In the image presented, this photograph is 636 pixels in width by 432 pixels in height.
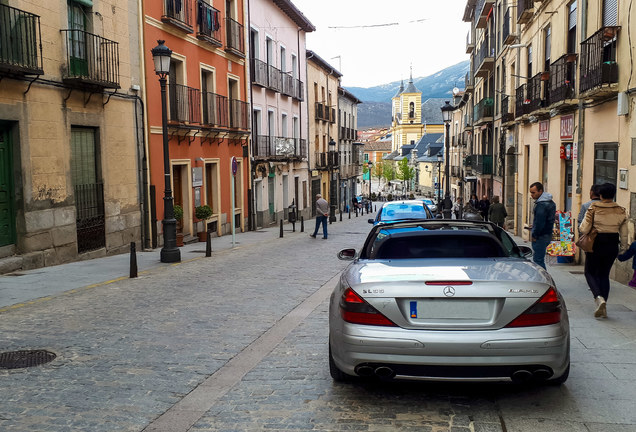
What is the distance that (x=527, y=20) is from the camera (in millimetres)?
19797

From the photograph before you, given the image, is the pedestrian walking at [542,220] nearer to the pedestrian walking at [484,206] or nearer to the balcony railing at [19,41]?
the balcony railing at [19,41]

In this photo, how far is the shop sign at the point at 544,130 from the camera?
16.8 meters

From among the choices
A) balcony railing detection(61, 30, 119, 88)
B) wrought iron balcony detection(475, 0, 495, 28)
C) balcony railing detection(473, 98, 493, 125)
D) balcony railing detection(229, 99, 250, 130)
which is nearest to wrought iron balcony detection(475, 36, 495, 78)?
wrought iron balcony detection(475, 0, 495, 28)

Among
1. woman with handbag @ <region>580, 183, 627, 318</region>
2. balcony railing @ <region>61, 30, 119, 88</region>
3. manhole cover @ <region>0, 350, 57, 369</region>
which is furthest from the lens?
balcony railing @ <region>61, 30, 119, 88</region>

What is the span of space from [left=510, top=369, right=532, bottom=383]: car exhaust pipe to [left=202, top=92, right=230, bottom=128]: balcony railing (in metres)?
17.6

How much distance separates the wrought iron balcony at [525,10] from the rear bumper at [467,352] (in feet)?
54.8

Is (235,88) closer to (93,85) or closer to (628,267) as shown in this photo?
(93,85)

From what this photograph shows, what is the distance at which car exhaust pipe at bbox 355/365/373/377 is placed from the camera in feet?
13.7

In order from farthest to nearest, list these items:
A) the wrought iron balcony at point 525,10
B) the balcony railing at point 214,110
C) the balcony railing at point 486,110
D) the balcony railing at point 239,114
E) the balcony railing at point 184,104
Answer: the balcony railing at point 486,110 → the balcony railing at point 239,114 → the balcony railing at point 214,110 → the wrought iron balcony at point 525,10 → the balcony railing at point 184,104

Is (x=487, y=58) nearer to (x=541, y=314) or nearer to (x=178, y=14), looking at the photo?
(x=178, y=14)

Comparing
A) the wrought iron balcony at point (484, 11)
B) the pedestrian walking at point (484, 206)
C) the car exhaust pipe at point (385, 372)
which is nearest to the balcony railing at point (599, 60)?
the car exhaust pipe at point (385, 372)

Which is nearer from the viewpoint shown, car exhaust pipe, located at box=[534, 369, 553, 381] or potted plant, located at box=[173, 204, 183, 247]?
car exhaust pipe, located at box=[534, 369, 553, 381]

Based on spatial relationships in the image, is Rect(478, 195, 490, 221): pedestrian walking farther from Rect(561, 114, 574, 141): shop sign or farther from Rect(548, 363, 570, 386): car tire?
Rect(548, 363, 570, 386): car tire

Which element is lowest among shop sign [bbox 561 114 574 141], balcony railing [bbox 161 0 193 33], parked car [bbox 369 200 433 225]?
parked car [bbox 369 200 433 225]
